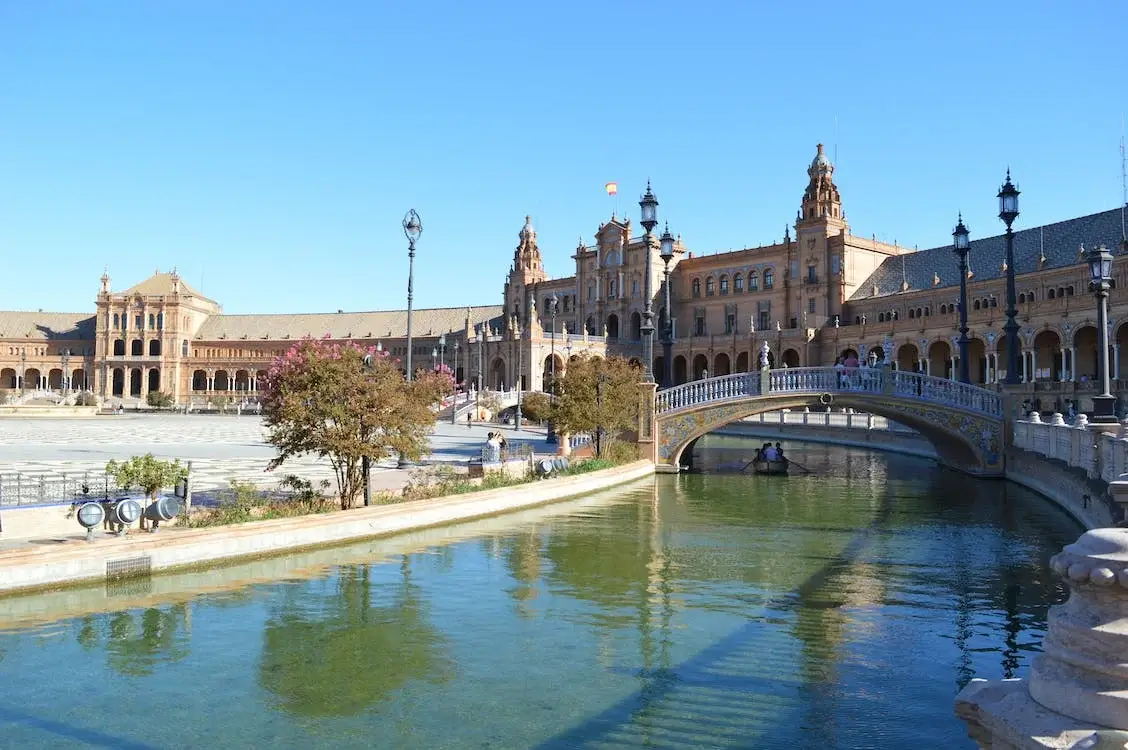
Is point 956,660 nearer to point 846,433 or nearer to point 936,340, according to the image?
point 846,433

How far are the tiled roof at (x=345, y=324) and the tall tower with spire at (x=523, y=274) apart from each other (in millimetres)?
5608

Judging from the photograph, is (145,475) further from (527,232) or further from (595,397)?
(527,232)

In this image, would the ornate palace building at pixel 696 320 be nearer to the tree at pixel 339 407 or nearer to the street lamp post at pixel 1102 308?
the tree at pixel 339 407

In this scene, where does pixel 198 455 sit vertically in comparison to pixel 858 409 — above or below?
below

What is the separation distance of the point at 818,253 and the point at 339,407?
67.3 metres

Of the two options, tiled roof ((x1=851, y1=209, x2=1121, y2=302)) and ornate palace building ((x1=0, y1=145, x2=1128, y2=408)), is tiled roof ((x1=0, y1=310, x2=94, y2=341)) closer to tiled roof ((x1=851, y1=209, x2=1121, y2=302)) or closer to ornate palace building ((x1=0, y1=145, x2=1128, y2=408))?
ornate palace building ((x1=0, y1=145, x2=1128, y2=408))

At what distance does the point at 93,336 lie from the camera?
120375 millimetres

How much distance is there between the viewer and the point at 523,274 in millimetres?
104062

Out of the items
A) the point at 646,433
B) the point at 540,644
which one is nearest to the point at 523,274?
the point at 646,433

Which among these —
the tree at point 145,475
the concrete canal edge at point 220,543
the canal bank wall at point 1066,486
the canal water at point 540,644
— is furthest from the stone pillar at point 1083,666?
the tree at point 145,475

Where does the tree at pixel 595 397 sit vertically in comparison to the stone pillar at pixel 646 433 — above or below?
above

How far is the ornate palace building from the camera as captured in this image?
57.0 meters

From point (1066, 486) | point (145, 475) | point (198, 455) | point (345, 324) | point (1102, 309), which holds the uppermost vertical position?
point (345, 324)

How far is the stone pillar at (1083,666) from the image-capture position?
12.2ft
